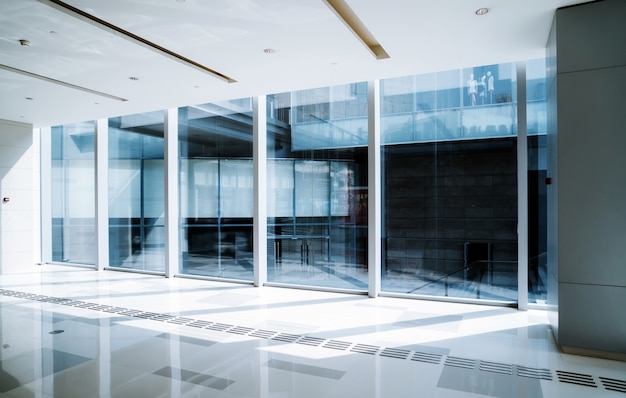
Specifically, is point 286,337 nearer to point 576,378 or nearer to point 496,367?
point 496,367

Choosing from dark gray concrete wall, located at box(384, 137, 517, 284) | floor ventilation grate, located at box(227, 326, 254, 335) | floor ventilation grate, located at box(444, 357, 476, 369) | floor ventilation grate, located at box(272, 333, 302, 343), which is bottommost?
floor ventilation grate, located at box(444, 357, 476, 369)

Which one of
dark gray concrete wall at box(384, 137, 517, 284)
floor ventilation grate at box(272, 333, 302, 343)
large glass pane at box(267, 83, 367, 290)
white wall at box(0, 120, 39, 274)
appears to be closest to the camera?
floor ventilation grate at box(272, 333, 302, 343)

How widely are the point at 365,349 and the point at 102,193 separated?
739 cm

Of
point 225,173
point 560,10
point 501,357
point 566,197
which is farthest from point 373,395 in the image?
point 225,173

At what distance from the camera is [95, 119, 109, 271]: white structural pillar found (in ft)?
29.1

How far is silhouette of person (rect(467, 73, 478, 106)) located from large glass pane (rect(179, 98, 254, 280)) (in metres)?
3.71

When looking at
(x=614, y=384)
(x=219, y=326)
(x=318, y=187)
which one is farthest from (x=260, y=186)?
(x=614, y=384)

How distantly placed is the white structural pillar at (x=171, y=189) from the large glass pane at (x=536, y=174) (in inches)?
245

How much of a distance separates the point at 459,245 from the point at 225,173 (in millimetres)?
4443

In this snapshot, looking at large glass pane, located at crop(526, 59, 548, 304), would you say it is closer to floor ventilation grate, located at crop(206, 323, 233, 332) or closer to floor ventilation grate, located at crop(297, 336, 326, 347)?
floor ventilation grate, located at crop(297, 336, 326, 347)

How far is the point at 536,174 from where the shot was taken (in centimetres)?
533

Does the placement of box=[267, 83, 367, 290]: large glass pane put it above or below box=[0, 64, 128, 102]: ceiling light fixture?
below

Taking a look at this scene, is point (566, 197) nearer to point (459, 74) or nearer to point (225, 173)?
point (459, 74)

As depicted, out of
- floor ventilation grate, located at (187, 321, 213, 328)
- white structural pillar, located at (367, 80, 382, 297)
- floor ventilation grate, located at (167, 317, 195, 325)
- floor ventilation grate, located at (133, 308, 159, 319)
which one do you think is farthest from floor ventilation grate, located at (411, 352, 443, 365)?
floor ventilation grate, located at (133, 308, 159, 319)
